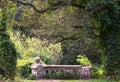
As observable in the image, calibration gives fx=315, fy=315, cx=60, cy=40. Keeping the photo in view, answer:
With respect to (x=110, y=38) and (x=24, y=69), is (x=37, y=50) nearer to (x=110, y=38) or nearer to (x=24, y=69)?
(x=24, y=69)

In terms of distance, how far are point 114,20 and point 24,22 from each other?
5827mm

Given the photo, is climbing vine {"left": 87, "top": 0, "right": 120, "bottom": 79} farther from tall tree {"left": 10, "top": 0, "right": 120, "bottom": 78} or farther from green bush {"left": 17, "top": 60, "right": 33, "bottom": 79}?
green bush {"left": 17, "top": 60, "right": 33, "bottom": 79}

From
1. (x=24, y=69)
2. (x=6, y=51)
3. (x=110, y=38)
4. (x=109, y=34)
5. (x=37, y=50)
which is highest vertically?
(x=109, y=34)

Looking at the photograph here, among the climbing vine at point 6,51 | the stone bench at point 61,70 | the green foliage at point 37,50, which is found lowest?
the green foliage at point 37,50

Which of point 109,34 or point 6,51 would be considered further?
point 109,34

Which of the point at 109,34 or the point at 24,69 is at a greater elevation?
the point at 109,34

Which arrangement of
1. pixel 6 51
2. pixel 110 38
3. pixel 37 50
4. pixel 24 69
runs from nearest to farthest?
1. pixel 6 51
2. pixel 110 38
3. pixel 24 69
4. pixel 37 50

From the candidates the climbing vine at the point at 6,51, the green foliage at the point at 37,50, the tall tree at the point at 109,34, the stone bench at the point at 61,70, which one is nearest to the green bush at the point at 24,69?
the stone bench at the point at 61,70

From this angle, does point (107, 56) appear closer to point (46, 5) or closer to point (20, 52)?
point (46, 5)

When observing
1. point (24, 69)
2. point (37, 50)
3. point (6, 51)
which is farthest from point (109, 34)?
point (37, 50)

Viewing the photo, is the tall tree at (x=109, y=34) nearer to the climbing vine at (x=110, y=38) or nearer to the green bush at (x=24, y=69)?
the climbing vine at (x=110, y=38)

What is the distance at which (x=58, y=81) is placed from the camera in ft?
56.8

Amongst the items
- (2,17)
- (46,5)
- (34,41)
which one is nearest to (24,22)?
(46,5)

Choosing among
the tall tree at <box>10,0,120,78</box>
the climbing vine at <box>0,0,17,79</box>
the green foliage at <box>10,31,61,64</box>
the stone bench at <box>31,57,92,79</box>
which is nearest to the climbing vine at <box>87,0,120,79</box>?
the tall tree at <box>10,0,120,78</box>
